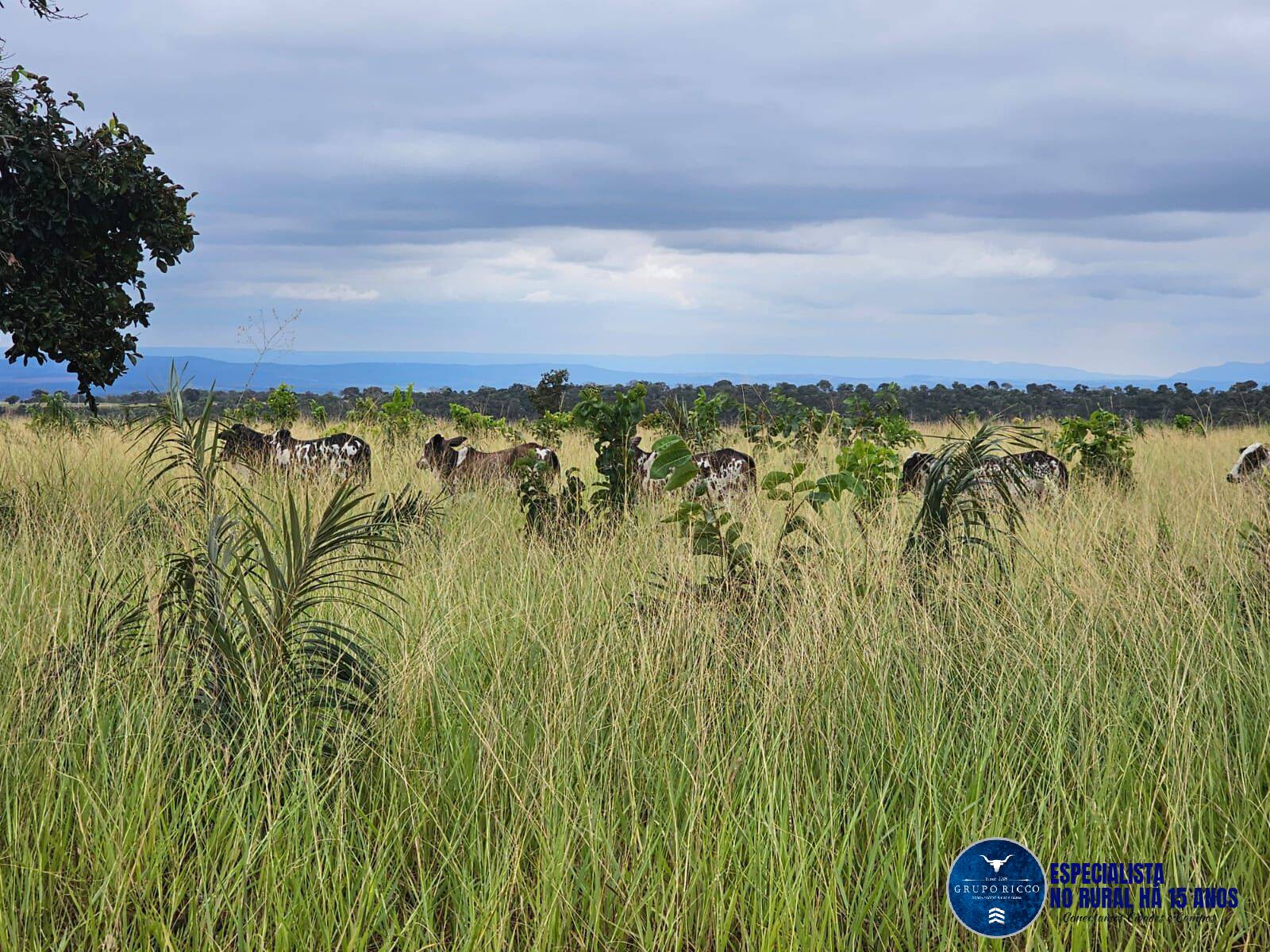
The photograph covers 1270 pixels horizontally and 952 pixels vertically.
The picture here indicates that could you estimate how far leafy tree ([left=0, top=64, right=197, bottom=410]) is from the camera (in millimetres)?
8594

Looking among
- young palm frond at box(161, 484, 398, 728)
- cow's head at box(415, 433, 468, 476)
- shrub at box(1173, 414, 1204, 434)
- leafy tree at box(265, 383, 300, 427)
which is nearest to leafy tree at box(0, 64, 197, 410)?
cow's head at box(415, 433, 468, 476)

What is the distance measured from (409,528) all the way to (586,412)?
5.81 ft

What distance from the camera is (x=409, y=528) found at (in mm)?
7062

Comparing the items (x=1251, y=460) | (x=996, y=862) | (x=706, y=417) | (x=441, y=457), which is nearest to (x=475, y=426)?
(x=706, y=417)

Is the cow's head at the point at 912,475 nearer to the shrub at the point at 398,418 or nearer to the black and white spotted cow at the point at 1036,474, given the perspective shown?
the black and white spotted cow at the point at 1036,474

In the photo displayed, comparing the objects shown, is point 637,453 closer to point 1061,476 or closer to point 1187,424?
point 1061,476

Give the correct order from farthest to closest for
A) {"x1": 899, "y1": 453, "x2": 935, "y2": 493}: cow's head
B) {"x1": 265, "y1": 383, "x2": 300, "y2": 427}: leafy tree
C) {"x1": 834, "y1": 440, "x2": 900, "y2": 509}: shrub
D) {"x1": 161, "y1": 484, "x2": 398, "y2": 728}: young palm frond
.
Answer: {"x1": 265, "y1": 383, "x2": 300, "y2": 427}: leafy tree, {"x1": 899, "y1": 453, "x2": 935, "y2": 493}: cow's head, {"x1": 834, "y1": 440, "x2": 900, "y2": 509}: shrub, {"x1": 161, "y1": 484, "x2": 398, "y2": 728}: young palm frond

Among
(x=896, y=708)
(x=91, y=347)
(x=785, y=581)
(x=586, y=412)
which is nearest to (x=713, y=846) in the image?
(x=896, y=708)

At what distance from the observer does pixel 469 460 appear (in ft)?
38.5

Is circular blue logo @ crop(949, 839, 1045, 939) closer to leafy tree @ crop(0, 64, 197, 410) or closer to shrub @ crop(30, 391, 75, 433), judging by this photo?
leafy tree @ crop(0, 64, 197, 410)

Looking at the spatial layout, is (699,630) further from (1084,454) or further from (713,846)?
(1084,454)

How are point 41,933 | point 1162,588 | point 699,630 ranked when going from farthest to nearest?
point 1162,588
point 699,630
point 41,933

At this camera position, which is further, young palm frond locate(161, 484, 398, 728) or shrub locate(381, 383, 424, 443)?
shrub locate(381, 383, 424, 443)

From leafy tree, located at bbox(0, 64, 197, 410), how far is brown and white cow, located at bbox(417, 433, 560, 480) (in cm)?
347
